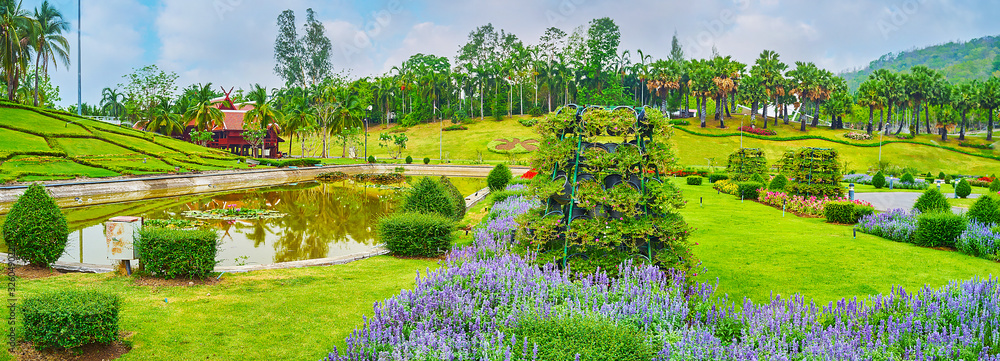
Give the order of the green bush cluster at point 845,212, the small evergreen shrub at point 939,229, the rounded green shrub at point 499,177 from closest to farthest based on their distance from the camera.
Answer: the small evergreen shrub at point 939,229
the green bush cluster at point 845,212
the rounded green shrub at point 499,177

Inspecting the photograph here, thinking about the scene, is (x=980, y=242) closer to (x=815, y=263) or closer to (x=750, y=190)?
(x=815, y=263)

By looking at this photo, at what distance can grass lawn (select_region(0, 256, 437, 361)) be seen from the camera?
496 cm

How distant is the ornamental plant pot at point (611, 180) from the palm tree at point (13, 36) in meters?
47.0

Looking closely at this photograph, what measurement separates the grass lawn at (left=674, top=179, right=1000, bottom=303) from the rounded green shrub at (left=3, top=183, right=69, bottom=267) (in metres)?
9.51

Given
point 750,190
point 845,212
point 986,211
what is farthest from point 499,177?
point 986,211

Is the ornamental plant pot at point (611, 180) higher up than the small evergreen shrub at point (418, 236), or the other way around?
the ornamental plant pot at point (611, 180)

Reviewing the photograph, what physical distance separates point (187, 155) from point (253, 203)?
20.3 m

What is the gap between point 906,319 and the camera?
177 inches

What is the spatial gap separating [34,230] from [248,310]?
14.2ft

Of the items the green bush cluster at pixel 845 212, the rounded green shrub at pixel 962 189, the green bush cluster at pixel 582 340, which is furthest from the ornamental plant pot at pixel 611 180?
the rounded green shrub at pixel 962 189

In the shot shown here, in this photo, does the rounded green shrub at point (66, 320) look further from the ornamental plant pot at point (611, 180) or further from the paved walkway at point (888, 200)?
the paved walkway at point (888, 200)

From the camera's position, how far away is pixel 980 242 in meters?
9.36

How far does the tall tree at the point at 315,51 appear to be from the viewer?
82.2m

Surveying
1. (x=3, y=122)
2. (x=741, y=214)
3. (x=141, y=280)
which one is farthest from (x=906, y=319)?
(x=3, y=122)
